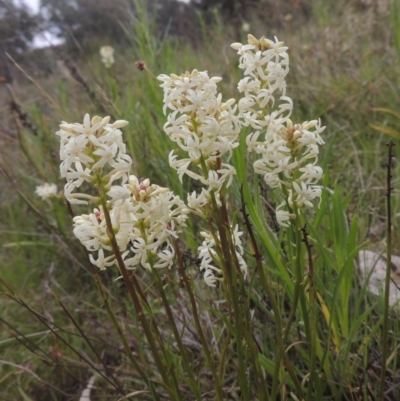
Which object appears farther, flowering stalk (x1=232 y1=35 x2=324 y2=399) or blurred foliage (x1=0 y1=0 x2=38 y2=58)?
blurred foliage (x1=0 y1=0 x2=38 y2=58)

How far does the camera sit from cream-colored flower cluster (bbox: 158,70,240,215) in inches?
28.2

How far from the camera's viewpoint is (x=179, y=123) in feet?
2.44

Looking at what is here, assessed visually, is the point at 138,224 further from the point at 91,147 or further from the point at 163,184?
the point at 163,184

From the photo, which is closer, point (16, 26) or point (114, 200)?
point (114, 200)

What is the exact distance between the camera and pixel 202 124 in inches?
29.4


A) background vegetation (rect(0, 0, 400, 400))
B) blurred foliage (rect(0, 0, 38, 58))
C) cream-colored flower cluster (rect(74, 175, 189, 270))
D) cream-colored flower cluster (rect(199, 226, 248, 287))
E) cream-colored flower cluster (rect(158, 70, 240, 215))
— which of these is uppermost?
blurred foliage (rect(0, 0, 38, 58))

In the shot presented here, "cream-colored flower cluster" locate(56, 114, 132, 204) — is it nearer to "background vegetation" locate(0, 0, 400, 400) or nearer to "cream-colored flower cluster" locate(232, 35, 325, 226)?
"cream-colored flower cluster" locate(232, 35, 325, 226)

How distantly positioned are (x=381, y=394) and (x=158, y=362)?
1.44 feet

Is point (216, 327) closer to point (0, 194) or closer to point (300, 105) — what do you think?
point (300, 105)

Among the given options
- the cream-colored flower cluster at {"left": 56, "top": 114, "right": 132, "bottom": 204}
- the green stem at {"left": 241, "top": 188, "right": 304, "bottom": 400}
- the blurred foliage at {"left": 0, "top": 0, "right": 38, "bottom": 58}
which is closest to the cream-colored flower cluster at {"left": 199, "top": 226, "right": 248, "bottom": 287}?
the green stem at {"left": 241, "top": 188, "right": 304, "bottom": 400}

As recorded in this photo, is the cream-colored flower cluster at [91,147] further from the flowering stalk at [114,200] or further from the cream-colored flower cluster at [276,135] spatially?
the cream-colored flower cluster at [276,135]

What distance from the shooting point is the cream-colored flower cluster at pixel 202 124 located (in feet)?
2.35

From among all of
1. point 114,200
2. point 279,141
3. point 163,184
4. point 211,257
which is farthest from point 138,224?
point 163,184

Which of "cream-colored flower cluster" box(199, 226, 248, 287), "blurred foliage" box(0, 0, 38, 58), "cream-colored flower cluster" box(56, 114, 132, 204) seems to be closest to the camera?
"cream-colored flower cluster" box(56, 114, 132, 204)
